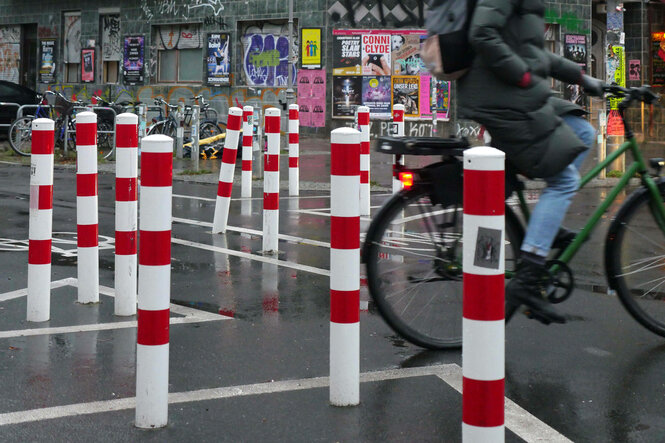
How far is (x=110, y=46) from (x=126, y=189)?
2695 cm

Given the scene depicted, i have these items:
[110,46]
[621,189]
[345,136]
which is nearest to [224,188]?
[621,189]

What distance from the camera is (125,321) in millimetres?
5988

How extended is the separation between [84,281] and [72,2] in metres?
28.2

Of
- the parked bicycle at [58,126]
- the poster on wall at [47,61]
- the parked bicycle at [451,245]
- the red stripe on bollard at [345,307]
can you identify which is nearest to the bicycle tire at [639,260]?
the parked bicycle at [451,245]

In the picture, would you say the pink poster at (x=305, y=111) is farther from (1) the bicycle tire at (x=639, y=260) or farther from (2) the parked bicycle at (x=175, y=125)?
(1) the bicycle tire at (x=639, y=260)

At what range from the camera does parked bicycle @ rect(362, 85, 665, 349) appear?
5004mm

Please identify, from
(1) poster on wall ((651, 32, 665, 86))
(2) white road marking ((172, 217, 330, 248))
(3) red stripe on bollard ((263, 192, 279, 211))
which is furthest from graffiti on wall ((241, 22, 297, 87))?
(3) red stripe on bollard ((263, 192, 279, 211))

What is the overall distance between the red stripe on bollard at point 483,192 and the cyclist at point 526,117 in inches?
73.9

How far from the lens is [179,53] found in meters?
30.2

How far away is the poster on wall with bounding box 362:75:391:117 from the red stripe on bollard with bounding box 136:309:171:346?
75.6 ft

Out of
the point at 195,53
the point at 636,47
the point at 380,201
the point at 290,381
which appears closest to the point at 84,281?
the point at 290,381

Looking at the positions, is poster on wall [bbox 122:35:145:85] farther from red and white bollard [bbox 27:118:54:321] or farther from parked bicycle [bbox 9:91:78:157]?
red and white bollard [bbox 27:118:54:321]

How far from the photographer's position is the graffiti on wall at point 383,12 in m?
26.7

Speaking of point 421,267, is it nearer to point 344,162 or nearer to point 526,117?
point 526,117
